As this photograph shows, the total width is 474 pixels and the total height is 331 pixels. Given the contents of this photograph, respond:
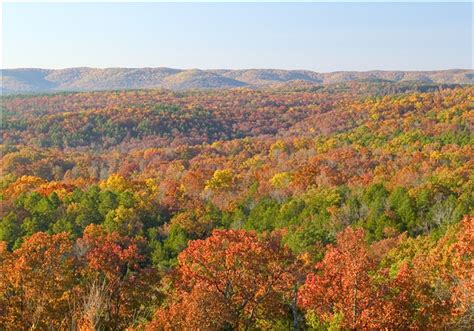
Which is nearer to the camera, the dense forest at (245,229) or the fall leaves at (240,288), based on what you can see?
the fall leaves at (240,288)

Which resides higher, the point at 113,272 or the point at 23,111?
the point at 113,272

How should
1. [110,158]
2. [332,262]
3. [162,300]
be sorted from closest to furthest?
[332,262] < [162,300] < [110,158]

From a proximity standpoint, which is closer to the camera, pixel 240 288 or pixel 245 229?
pixel 240 288

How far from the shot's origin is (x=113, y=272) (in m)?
26.0

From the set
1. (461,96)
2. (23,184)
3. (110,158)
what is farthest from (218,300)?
(461,96)

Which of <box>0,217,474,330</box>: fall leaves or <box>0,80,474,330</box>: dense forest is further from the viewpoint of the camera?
<box>0,80,474,330</box>: dense forest

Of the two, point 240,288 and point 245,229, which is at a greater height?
point 240,288

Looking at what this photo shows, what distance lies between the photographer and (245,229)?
51.8m

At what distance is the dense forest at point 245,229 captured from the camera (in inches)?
804

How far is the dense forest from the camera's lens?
2042 cm

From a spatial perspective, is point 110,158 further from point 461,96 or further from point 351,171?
point 461,96

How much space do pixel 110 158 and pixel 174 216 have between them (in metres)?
58.4

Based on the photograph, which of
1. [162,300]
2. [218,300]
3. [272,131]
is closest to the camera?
[218,300]

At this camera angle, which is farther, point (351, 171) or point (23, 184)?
point (351, 171)
